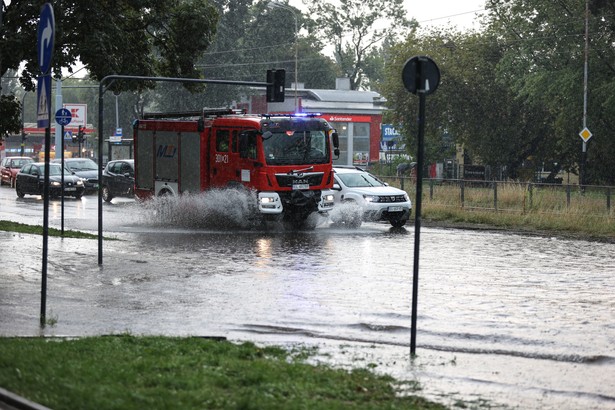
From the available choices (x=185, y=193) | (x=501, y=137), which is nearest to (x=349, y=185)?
(x=185, y=193)

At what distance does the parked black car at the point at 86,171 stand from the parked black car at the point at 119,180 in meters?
4.30

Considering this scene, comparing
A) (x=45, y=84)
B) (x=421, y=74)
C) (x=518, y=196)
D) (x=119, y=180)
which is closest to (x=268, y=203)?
(x=518, y=196)

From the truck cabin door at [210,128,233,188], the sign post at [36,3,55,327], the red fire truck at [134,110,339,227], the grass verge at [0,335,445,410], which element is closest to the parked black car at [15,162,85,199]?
the red fire truck at [134,110,339,227]

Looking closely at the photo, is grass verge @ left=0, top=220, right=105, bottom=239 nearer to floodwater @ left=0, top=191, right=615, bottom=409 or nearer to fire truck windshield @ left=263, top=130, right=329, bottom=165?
floodwater @ left=0, top=191, right=615, bottom=409

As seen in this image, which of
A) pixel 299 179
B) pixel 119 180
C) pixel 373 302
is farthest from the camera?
pixel 119 180

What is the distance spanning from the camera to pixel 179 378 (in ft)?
29.1

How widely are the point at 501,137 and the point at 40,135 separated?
78.4 meters

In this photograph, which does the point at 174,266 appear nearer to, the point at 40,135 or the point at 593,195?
the point at 593,195

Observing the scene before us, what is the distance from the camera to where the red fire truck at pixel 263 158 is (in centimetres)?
2839

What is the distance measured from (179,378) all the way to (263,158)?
64.3 feet

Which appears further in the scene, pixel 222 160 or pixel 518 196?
pixel 518 196

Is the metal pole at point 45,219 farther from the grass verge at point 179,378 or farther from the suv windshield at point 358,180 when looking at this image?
the suv windshield at point 358,180

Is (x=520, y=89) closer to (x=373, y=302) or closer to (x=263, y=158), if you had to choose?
(x=263, y=158)

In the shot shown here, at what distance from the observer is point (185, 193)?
30.7 metres
